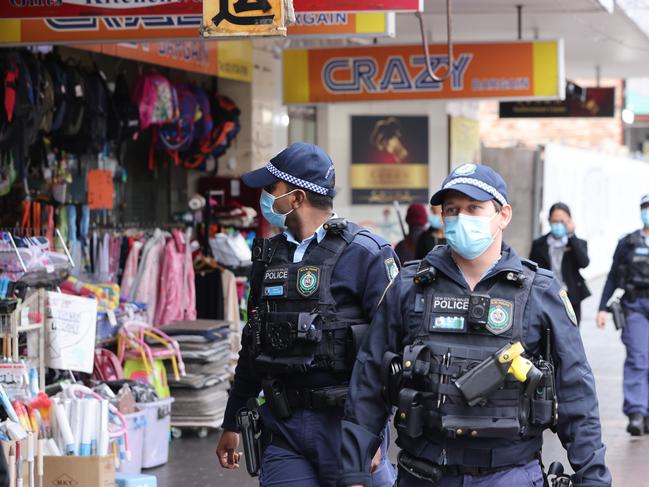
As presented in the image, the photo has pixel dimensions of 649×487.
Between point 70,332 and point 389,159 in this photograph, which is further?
point 389,159

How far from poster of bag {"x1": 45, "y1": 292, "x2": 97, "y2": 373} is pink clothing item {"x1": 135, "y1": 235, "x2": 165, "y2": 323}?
255 centimetres

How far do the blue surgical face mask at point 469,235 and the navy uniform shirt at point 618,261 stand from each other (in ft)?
20.9

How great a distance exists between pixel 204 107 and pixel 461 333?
321 inches

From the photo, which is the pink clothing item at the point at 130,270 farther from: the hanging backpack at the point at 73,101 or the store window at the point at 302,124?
the store window at the point at 302,124

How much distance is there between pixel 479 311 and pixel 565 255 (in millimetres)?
7933

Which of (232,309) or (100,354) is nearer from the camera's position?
(100,354)

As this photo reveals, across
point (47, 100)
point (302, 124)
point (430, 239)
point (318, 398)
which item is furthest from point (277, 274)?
point (302, 124)

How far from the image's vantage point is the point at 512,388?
4.08 meters

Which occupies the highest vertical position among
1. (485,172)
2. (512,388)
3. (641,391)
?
(485,172)

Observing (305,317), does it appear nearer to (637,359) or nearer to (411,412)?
(411,412)

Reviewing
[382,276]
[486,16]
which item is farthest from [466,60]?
[382,276]

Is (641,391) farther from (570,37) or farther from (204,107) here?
(570,37)

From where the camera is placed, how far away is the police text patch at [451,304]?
4.15 meters

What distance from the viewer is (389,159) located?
57.9 feet
